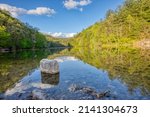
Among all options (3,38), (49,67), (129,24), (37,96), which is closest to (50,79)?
(49,67)

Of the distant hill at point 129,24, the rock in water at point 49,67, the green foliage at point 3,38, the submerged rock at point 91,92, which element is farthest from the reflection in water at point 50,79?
the distant hill at point 129,24

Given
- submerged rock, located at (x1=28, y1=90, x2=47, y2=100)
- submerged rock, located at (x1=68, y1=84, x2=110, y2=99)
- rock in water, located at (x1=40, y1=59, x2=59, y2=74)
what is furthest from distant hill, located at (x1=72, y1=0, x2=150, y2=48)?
submerged rock, located at (x1=28, y1=90, x2=47, y2=100)

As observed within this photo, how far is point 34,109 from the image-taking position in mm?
8680

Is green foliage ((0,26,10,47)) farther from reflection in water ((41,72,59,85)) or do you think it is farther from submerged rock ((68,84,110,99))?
submerged rock ((68,84,110,99))

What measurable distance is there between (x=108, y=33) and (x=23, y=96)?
321 feet

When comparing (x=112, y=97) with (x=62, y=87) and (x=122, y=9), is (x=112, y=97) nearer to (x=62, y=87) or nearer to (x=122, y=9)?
(x=62, y=87)

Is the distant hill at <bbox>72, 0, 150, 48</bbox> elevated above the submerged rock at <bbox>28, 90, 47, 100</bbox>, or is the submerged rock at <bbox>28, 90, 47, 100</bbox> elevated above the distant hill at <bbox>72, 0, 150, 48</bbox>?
the distant hill at <bbox>72, 0, 150, 48</bbox>

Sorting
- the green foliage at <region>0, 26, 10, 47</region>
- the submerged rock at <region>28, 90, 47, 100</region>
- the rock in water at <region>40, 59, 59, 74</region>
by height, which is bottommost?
the submerged rock at <region>28, 90, 47, 100</region>

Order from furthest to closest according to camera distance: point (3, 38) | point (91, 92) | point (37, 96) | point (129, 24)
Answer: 1. point (129, 24)
2. point (3, 38)
3. point (91, 92)
4. point (37, 96)

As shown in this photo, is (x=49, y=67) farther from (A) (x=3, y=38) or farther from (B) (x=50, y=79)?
(A) (x=3, y=38)

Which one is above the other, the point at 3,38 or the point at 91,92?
the point at 3,38

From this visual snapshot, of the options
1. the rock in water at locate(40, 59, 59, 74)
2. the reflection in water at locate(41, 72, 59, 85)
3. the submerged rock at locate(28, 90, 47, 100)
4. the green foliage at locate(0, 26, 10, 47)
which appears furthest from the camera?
the green foliage at locate(0, 26, 10, 47)

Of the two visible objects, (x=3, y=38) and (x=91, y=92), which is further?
(x=3, y=38)

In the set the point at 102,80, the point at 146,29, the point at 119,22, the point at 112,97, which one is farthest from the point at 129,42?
the point at 112,97
